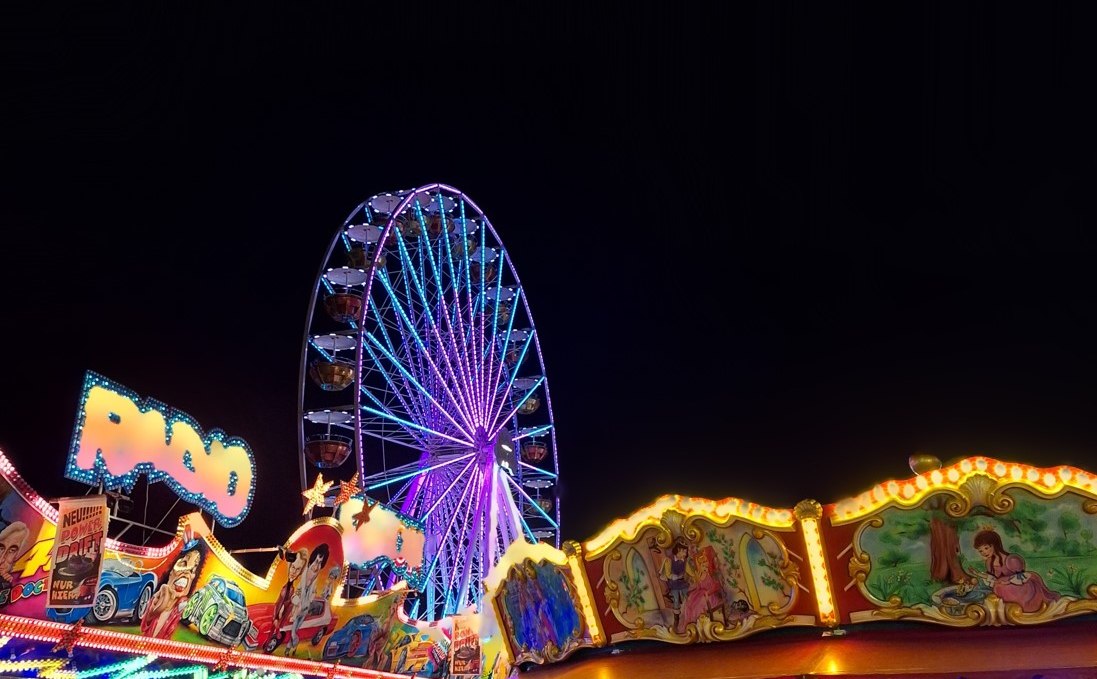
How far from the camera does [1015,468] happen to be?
6.98m

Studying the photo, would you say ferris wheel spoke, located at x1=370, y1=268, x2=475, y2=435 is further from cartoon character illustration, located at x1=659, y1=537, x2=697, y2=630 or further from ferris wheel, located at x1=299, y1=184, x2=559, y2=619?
cartoon character illustration, located at x1=659, y1=537, x2=697, y2=630

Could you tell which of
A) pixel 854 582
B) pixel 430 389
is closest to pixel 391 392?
pixel 430 389

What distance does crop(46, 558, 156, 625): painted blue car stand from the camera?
7.97 metres

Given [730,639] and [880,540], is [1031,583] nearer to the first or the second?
[880,540]

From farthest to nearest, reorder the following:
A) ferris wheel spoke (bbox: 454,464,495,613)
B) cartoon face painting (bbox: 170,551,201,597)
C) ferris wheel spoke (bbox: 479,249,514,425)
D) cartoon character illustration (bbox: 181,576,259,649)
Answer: ferris wheel spoke (bbox: 479,249,514,425) → ferris wheel spoke (bbox: 454,464,495,613) → cartoon character illustration (bbox: 181,576,259,649) → cartoon face painting (bbox: 170,551,201,597)

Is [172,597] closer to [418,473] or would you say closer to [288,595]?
[288,595]

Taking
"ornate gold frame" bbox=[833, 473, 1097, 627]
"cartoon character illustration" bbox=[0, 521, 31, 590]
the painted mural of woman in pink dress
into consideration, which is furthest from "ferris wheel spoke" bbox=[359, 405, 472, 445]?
the painted mural of woman in pink dress

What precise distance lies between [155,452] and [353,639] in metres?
5.07

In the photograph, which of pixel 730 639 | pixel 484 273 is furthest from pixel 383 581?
pixel 730 639

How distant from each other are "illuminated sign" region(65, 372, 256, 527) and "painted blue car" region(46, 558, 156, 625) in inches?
28.8

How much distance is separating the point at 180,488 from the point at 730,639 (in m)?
5.49

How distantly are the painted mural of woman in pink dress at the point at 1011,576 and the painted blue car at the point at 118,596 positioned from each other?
22.6 feet

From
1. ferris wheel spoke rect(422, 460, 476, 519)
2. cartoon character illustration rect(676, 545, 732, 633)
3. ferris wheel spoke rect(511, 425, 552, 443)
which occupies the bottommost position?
cartoon character illustration rect(676, 545, 732, 633)

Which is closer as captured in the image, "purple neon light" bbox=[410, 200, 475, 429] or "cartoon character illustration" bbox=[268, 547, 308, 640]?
"cartoon character illustration" bbox=[268, 547, 308, 640]
